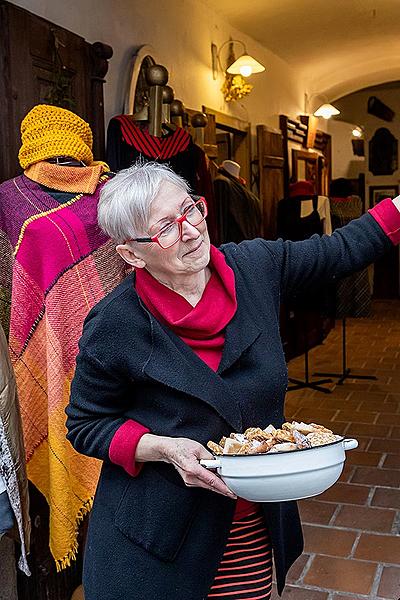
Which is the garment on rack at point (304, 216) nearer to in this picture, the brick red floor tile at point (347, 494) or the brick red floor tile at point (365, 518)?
the brick red floor tile at point (347, 494)

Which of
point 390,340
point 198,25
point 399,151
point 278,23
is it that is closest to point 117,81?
point 198,25

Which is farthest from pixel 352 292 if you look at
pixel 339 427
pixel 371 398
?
pixel 339 427

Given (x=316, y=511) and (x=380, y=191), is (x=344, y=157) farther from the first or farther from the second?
(x=316, y=511)

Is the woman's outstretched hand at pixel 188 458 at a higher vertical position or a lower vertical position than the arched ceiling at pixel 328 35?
lower

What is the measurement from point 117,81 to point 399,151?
7.83m

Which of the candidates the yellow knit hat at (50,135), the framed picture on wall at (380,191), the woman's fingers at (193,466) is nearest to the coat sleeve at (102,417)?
the woman's fingers at (193,466)

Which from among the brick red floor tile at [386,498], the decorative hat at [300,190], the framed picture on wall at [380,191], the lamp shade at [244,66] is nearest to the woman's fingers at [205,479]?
the brick red floor tile at [386,498]

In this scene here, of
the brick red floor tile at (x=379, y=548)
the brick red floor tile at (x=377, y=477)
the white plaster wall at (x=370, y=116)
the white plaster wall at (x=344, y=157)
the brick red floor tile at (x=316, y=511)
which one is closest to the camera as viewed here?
the brick red floor tile at (x=379, y=548)

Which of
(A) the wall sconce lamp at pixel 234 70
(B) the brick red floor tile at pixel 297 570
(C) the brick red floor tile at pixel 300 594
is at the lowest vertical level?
(B) the brick red floor tile at pixel 297 570

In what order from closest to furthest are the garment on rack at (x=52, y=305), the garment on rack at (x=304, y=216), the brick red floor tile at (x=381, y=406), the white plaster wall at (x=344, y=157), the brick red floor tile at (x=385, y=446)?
the garment on rack at (x=52, y=305) < the brick red floor tile at (x=385, y=446) < the brick red floor tile at (x=381, y=406) < the garment on rack at (x=304, y=216) < the white plaster wall at (x=344, y=157)

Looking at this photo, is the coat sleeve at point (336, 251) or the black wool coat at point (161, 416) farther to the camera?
the coat sleeve at point (336, 251)

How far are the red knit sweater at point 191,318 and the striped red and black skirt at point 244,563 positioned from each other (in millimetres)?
37

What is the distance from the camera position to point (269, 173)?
6.02 m

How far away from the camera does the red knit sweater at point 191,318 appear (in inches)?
51.4
